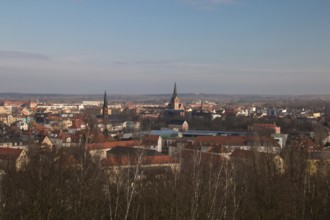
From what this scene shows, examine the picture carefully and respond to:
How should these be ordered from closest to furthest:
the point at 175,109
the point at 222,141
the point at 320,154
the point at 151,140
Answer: the point at 320,154, the point at 222,141, the point at 151,140, the point at 175,109

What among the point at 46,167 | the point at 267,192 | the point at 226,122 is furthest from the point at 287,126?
the point at 46,167

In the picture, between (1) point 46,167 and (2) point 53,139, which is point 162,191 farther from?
(2) point 53,139

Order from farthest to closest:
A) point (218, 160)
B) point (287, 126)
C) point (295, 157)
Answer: point (287, 126)
point (218, 160)
point (295, 157)

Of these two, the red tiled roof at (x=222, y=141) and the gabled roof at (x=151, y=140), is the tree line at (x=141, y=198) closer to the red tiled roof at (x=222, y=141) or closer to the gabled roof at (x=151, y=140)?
the red tiled roof at (x=222, y=141)

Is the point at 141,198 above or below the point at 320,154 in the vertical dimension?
above

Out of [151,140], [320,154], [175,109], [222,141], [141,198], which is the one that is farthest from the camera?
[175,109]

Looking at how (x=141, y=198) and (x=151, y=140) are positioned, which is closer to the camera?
(x=141, y=198)

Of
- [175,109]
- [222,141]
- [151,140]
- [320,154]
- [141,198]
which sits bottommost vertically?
[151,140]

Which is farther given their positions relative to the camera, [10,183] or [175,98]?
[175,98]

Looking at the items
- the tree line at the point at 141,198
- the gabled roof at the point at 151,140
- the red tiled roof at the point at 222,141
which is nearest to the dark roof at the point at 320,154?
the red tiled roof at the point at 222,141

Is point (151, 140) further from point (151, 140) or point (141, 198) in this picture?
point (141, 198)

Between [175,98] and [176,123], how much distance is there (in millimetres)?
18506

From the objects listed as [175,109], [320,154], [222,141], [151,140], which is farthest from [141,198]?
[175,109]

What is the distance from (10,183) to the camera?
11.5 meters
